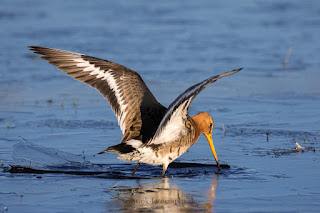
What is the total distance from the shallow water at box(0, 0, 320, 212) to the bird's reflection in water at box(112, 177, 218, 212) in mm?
12

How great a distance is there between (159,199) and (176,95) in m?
4.17

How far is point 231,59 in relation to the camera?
11812 millimetres

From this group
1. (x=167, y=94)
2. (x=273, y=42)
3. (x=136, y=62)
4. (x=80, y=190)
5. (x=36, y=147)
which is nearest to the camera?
(x=80, y=190)

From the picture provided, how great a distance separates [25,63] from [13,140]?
449cm

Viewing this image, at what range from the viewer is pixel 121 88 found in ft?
21.9

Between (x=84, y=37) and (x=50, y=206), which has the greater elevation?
(x=84, y=37)

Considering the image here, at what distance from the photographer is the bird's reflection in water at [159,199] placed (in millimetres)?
5254

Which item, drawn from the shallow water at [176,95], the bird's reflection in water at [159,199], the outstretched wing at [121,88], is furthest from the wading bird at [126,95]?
the bird's reflection in water at [159,199]

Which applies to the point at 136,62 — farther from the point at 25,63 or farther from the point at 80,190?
the point at 80,190

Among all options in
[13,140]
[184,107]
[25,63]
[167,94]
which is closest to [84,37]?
[25,63]

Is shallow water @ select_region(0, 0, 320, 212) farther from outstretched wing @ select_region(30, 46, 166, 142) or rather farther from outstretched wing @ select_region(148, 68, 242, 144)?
outstretched wing @ select_region(30, 46, 166, 142)

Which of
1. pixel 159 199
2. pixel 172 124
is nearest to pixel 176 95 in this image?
pixel 172 124

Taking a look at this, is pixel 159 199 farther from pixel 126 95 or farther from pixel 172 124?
pixel 126 95

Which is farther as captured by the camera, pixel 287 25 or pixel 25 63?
pixel 287 25
